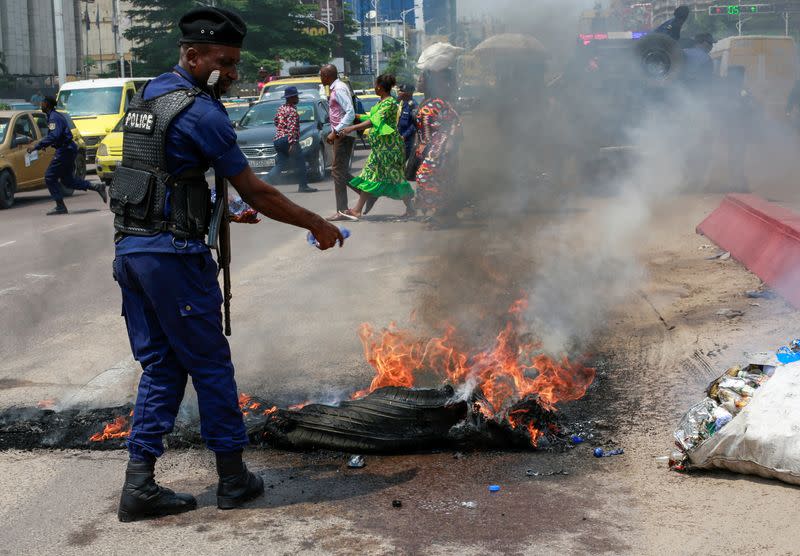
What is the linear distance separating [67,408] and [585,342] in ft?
10.4

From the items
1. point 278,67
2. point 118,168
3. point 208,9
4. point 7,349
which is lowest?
point 7,349

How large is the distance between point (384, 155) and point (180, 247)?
363 inches

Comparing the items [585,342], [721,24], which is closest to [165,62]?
[721,24]

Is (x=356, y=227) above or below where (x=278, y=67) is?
below

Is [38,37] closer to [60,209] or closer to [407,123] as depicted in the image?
[60,209]

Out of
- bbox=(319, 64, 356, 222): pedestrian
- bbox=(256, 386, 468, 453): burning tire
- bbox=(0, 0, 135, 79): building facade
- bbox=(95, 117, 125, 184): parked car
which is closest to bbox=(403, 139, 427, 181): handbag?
bbox=(319, 64, 356, 222): pedestrian

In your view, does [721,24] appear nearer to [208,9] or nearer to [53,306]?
[53,306]

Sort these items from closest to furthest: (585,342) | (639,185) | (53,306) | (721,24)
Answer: (585,342), (53,306), (639,185), (721,24)

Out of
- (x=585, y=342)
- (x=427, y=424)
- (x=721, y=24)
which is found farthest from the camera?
(x=721, y=24)

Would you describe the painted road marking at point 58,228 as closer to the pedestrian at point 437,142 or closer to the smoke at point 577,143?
the pedestrian at point 437,142

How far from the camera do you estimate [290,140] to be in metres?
16.8

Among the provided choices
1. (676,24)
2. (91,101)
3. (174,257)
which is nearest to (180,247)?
(174,257)

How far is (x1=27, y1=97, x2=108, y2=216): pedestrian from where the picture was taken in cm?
1505

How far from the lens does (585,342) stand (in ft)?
20.5
